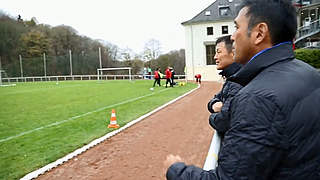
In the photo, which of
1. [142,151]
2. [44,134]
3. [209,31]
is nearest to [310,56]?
[142,151]

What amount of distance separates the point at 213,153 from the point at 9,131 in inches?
319

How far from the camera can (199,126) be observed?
27.1 feet

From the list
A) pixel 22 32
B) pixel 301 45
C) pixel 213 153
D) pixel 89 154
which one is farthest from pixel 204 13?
pixel 22 32

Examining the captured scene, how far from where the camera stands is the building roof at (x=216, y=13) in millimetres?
36906

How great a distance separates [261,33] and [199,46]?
36.3m

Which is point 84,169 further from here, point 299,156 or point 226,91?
point 299,156

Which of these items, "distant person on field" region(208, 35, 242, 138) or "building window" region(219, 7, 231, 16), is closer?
"distant person on field" region(208, 35, 242, 138)

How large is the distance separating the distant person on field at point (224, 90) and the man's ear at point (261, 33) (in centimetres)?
112

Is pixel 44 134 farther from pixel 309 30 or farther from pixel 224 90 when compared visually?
pixel 309 30

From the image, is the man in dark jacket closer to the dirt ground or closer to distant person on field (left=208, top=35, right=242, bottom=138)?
distant person on field (left=208, top=35, right=242, bottom=138)

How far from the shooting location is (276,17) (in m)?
1.21

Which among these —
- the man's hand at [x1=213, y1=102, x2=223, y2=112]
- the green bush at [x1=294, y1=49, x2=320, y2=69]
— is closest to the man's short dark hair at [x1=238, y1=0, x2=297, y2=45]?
the man's hand at [x1=213, y1=102, x2=223, y2=112]

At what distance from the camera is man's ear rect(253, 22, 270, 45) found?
1.24m

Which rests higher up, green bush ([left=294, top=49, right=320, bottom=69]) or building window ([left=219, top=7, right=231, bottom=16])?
building window ([left=219, top=7, right=231, bottom=16])
